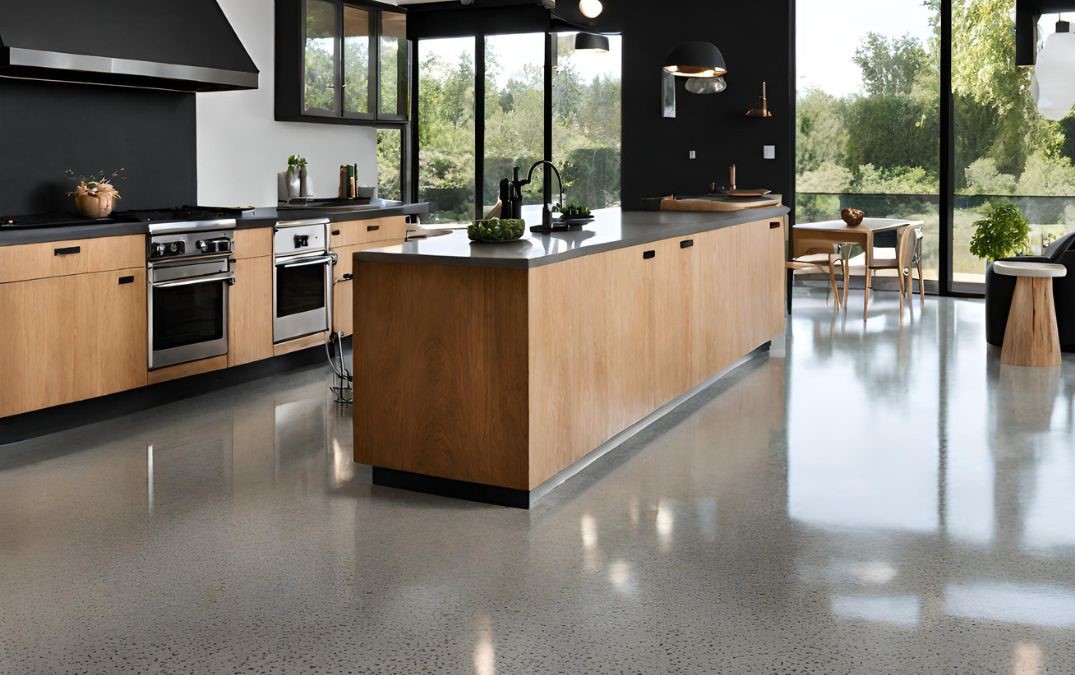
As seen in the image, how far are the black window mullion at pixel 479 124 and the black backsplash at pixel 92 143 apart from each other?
15.4 ft

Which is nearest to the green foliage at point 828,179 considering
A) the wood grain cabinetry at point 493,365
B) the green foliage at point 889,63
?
the green foliage at point 889,63

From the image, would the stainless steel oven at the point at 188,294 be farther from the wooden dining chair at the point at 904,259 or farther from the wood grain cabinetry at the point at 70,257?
the wooden dining chair at the point at 904,259

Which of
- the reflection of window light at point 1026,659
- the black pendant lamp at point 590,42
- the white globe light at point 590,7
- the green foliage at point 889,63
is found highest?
the green foliage at point 889,63

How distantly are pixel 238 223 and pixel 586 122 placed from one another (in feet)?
18.0

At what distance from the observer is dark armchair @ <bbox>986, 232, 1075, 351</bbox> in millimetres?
7145

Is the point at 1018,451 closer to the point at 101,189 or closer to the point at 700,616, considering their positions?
the point at 700,616

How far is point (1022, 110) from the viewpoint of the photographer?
9570mm

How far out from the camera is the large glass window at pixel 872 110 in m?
10.0

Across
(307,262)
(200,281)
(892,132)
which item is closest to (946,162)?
(892,132)

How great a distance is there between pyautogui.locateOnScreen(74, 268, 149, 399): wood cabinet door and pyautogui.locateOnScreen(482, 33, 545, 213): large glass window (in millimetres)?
5956

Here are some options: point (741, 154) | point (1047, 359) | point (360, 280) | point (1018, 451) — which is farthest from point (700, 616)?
point (741, 154)

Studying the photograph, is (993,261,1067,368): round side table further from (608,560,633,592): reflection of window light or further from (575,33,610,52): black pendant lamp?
(608,560,633,592): reflection of window light

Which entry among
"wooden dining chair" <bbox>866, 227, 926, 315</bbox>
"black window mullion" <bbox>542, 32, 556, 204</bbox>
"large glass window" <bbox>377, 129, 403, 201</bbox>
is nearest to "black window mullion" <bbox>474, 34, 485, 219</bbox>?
"black window mullion" <bbox>542, 32, 556, 204</bbox>

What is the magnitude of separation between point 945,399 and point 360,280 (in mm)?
3372
